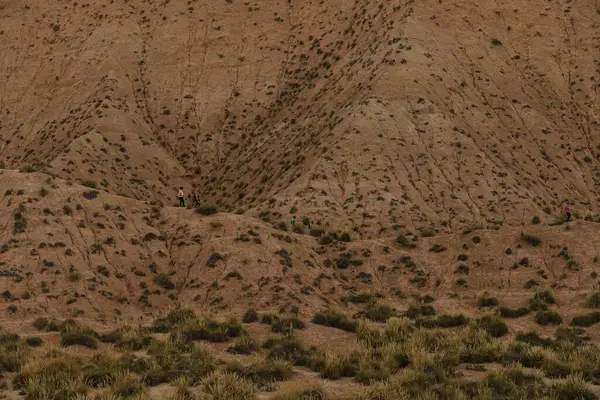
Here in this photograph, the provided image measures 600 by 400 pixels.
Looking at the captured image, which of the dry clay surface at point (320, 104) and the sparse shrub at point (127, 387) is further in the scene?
the dry clay surface at point (320, 104)

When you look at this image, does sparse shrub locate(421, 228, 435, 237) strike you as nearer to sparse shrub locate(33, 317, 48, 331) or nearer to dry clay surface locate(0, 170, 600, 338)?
dry clay surface locate(0, 170, 600, 338)

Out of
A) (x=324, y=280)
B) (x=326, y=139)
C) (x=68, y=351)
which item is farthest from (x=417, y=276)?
(x=68, y=351)

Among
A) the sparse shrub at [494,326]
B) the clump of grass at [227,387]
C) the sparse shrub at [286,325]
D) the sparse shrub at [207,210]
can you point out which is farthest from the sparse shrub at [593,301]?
the sparse shrub at [207,210]

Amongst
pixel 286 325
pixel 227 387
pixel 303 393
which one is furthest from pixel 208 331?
pixel 303 393

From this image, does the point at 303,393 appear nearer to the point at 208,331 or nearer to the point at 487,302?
the point at 208,331

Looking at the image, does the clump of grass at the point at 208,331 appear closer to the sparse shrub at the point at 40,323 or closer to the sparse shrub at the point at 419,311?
the sparse shrub at the point at 40,323

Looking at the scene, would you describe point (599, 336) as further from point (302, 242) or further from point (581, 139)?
point (581, 139)
